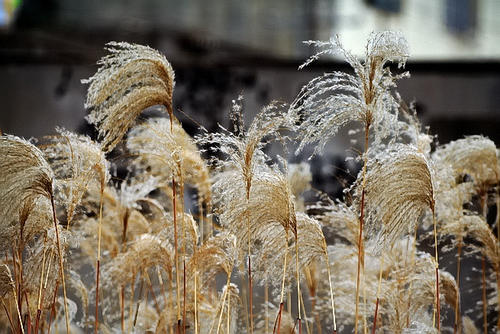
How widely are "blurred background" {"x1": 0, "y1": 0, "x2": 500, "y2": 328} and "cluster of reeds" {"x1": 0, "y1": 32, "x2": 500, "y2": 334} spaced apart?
1.33 ft

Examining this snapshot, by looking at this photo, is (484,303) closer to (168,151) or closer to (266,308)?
(266,308)

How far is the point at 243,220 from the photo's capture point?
197 cm

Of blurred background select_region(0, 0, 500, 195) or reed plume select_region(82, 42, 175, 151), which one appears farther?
blurred background select_region(0, 0, 500, 195)

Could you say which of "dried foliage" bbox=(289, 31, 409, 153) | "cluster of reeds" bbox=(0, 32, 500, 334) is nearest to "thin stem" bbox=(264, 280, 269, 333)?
"cluster of reeds" bbox=(0, 32, 500, 334)

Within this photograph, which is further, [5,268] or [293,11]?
[293,11]

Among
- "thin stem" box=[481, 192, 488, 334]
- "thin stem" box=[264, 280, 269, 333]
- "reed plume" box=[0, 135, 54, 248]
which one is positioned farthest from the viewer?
"thin stem" box=[481, 192, 488, 334]

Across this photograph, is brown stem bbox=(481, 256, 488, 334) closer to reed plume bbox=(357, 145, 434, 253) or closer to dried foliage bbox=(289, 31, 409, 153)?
reed plume bbox=(357, 145, 434, 253)

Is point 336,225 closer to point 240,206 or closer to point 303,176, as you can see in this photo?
point 303,176

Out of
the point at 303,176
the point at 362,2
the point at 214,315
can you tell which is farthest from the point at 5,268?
the point at 362,2

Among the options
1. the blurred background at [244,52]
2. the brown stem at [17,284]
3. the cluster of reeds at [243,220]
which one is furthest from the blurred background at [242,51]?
the brown stem at [17,284]

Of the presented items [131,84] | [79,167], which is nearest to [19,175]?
[79,167]

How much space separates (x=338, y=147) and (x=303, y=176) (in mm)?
508

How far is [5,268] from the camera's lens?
2.05 m

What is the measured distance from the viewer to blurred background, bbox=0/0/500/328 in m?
3.65
